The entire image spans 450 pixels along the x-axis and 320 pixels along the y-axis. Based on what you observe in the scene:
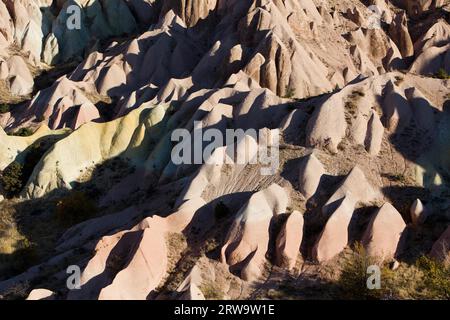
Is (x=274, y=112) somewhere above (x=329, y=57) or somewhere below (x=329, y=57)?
above

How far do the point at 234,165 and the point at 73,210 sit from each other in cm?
1070

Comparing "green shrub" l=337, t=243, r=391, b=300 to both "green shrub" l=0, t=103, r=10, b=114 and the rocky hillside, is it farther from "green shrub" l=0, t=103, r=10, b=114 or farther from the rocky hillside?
"green shrub" l=0, t=103, r=10, b=114

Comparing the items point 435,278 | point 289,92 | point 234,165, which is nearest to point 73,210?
point 234,165

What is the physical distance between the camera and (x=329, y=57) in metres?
53.0

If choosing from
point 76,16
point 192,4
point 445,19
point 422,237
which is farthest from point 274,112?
point 76,16

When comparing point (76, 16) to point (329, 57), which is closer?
point (329, 57)

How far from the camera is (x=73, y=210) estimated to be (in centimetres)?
3422

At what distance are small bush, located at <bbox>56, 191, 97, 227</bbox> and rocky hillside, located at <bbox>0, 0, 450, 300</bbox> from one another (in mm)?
123

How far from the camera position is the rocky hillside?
81.3ft

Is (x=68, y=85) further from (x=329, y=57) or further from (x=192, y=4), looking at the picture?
(x=329, y=57)

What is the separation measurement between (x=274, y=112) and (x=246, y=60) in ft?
45.3

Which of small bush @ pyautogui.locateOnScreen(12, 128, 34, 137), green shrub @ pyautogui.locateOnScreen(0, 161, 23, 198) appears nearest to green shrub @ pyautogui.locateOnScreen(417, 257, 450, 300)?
green shrub @ pyautogui.locateOnScreen(0, 161, 23, 198)

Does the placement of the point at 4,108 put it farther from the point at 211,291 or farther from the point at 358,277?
the point at 358,277

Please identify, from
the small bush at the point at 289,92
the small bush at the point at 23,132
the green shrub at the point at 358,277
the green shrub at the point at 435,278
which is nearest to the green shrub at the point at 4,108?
the small bush at the point at 23,132
